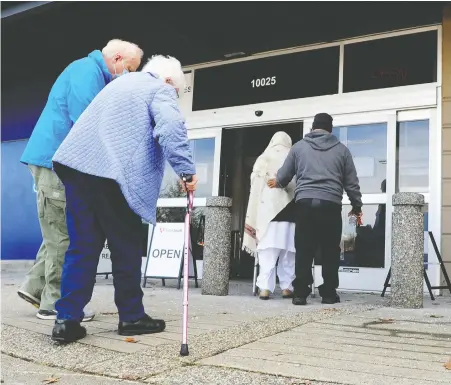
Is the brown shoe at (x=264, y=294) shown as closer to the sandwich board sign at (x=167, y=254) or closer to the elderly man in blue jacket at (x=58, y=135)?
the sandwich board sign at (x=167, y=254)

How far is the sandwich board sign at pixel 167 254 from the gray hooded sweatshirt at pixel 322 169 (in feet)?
7.21

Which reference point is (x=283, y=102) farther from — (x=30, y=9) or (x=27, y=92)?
(x=27, y=92)

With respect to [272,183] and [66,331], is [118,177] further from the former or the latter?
[272,183]

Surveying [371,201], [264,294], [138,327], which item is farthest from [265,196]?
[138,327]

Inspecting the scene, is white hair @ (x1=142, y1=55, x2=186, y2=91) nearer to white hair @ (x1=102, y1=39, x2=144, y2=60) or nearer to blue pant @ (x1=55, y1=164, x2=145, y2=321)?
white hair @ (x1=102, y1=39, x2=144, y2=60)

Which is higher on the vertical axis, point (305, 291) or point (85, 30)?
point (85, 30)

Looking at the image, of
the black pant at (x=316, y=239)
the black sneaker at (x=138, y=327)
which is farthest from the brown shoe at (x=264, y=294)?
the black sneaker at (x=138, y=327)

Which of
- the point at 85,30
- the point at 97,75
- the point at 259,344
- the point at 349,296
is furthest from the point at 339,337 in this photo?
the point at 85,30

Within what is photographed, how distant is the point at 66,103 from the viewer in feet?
13.5

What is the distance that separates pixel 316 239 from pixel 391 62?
308cm

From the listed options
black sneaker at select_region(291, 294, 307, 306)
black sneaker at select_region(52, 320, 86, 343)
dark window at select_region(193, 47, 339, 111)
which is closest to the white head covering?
black sneaker at select_region(291, 294, 307, 306)

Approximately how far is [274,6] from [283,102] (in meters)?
1.36

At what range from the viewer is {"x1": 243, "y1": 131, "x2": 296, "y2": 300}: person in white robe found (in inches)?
239

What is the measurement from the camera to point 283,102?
26.7 feet
